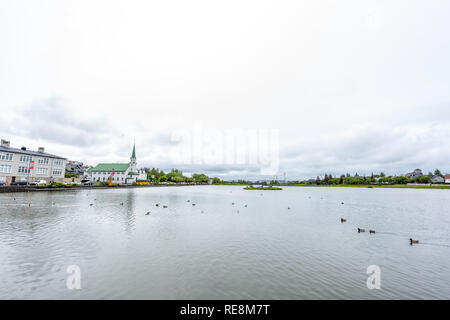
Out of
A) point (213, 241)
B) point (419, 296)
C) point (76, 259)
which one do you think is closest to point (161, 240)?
point (213, 241)

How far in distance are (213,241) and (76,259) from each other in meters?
10.7

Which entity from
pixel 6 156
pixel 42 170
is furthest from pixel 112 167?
pixel 6 156

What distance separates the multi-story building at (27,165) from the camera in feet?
223

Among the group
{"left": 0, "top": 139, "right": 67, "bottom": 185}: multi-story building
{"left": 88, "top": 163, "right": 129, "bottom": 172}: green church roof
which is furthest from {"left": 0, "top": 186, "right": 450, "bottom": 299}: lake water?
{"left": 88, "top": 163, "right": 129, "bottom": 172}: green church roof

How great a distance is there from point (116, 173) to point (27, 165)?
80019 millimetres

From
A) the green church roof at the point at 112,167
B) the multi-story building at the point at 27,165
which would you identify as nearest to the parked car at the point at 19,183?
the multi-story building at the point at 27,165

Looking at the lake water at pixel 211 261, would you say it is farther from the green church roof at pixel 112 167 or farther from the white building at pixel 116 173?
the green church roof at pixel 112 167

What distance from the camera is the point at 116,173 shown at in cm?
15312

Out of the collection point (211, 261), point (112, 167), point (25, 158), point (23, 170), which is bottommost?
point (211, 261)

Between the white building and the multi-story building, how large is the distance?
6368 centimetres

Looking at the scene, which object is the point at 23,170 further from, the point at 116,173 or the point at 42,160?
the point at 116,173

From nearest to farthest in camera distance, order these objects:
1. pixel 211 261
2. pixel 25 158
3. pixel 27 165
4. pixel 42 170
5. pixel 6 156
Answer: pixel 211 261
pixel 6 156
pixel 25 158
pixel 27 165
pixel 42 170
